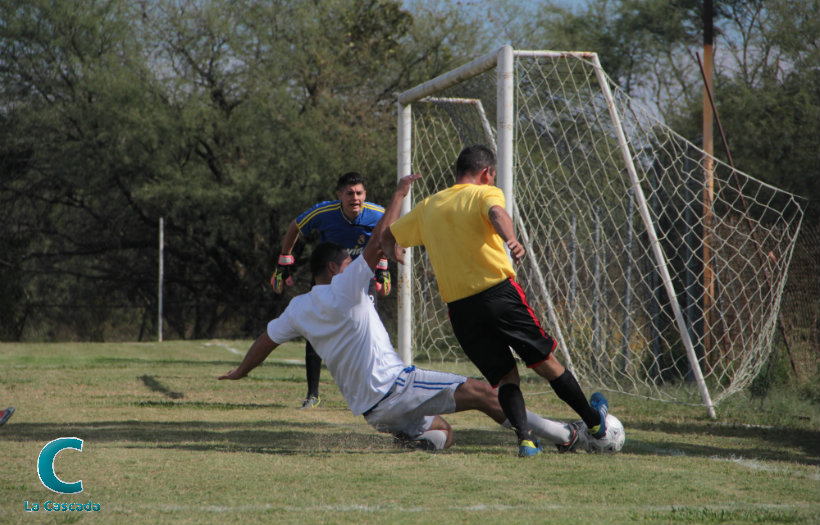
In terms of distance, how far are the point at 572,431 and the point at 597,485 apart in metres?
0.96

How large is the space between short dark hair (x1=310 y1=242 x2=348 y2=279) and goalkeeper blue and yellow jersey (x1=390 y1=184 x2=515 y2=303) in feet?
1.86

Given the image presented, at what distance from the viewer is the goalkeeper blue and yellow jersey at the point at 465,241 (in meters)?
4.63

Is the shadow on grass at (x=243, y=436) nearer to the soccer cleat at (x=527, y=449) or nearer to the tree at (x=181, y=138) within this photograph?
the soccer cleat at (x=527, y=449)

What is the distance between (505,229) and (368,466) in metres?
1.37

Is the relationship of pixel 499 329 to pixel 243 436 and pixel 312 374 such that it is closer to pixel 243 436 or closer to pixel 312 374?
pixel 243 436

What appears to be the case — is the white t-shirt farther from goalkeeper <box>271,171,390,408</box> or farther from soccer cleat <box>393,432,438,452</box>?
goalkeeper <box>271,171,390,408</box>

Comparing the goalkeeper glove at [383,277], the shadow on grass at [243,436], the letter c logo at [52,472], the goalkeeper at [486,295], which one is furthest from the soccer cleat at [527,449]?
the goalkeeper glove at [383,277]

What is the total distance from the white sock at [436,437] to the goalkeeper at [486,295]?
0.44m

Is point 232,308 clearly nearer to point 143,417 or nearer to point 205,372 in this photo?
point 205,372

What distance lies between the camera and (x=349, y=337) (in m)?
4.80

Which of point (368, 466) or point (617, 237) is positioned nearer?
point (368, 466)

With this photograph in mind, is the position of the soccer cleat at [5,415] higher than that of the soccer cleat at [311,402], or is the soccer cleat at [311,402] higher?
the soccer cleat at [5,415]

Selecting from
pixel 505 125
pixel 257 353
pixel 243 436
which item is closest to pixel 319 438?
pixel 243 436

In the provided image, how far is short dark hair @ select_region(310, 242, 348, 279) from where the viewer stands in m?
5.02
